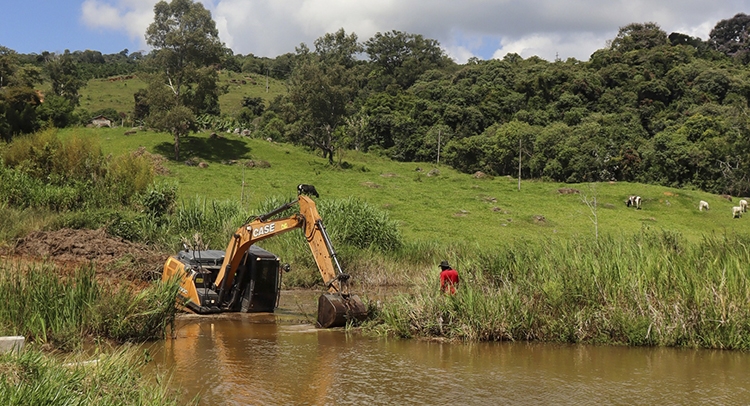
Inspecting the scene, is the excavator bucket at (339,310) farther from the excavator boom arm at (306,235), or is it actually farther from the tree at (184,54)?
the tree at (184,54)

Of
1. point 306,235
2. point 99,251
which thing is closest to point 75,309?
point 306,235

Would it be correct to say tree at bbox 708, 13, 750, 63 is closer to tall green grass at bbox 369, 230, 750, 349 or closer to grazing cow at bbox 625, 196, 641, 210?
grazing cow at bbox 625, 196, 641, 210

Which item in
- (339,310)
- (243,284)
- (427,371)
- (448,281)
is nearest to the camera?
(427,371)

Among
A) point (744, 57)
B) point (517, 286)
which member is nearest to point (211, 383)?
point (517, 286)

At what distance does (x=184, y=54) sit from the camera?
56.6 meters

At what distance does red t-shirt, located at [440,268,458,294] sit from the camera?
47.7 ft

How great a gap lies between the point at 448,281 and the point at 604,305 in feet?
10.9

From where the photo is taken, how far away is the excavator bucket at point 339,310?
14443 millimetres

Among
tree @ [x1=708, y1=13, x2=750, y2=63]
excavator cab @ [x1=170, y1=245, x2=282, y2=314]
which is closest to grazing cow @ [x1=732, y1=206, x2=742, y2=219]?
excavator cab @ [x1=170, y1=245, x2=282, y2=314]

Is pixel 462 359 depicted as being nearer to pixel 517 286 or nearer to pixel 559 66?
pixel 517 286

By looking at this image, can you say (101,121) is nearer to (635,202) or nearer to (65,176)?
(65,176)

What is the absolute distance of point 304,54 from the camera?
79.6 meters

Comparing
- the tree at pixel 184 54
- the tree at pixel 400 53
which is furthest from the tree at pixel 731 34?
the tree at pixel 184 54

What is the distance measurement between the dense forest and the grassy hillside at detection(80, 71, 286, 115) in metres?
3.12
